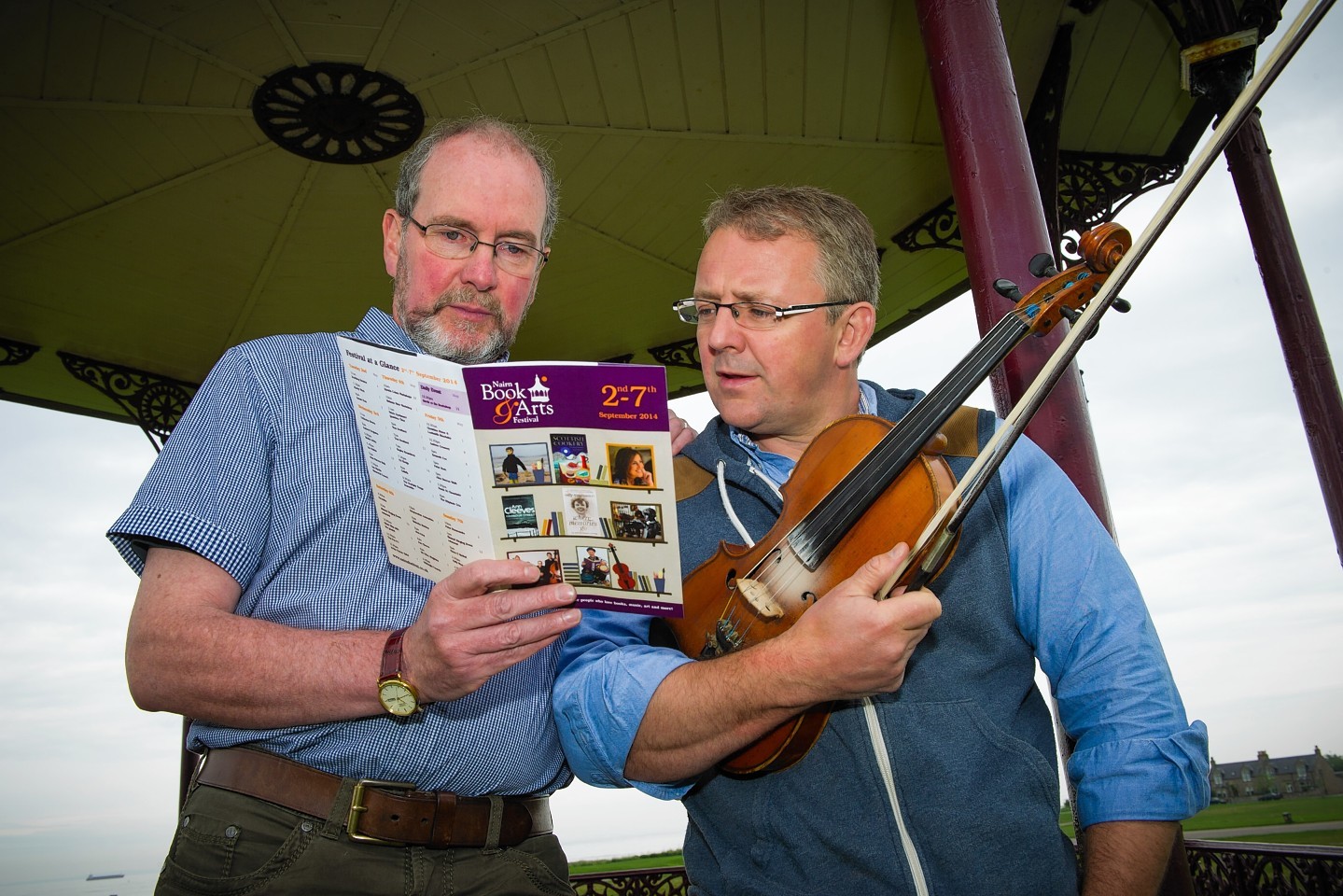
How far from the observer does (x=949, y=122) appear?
10.7 feet

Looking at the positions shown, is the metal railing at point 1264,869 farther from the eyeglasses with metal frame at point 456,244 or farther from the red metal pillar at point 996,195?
the eyeglasses with metal frame at point 456,244

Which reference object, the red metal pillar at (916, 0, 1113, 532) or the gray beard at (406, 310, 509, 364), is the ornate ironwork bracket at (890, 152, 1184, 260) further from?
the gray beard at (406, 310, 509, 364)

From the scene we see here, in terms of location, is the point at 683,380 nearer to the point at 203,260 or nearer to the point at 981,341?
the point at 203,260

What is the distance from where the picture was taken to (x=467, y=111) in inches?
212

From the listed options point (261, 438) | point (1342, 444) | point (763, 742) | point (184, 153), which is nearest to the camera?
point (763, 742)

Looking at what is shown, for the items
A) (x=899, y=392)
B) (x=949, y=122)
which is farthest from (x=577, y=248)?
(x=899, y=392)

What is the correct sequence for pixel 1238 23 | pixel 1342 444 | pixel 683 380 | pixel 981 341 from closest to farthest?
pixel 981 341 → pixel 1238 23 → pixel 1342 444 → pixel 683 380

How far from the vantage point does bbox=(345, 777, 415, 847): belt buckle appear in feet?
5.60

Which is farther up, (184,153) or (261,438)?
(184,153)

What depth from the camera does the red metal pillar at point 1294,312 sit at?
4.86 m

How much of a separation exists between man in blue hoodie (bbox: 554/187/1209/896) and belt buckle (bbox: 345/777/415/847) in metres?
0.36

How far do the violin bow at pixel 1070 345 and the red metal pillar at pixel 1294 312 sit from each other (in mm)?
3818

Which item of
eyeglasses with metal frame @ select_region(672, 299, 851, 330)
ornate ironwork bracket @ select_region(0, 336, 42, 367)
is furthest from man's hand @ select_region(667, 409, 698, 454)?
ornate ironwork bracket @ select_region(0, 336, 42, 367)

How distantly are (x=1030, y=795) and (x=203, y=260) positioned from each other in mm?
6356
